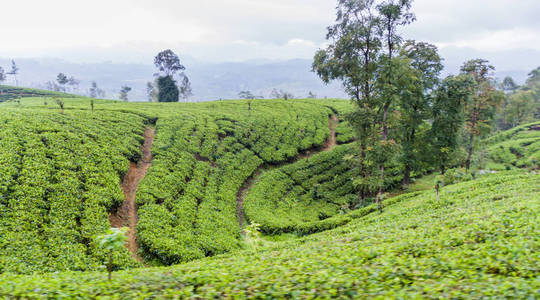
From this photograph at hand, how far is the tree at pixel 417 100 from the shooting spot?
2517 cm

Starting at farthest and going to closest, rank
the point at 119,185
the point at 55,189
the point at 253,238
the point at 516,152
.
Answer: the point at 516,152 < the point at 119,185 < the point at 55,189 < the point at 253,238

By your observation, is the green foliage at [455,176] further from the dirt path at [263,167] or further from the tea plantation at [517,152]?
the dirt path at [263,167]

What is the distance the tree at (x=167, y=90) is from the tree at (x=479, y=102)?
210 ft

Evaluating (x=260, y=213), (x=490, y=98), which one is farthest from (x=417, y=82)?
(x=260, y=213)

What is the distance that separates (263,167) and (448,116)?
66.3 feet

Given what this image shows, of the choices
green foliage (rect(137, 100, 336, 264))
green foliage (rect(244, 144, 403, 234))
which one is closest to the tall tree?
green foliage (rect(137, 100, 336, 264))

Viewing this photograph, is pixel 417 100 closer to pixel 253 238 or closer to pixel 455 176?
pixel 455 176

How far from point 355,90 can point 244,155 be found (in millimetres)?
14786

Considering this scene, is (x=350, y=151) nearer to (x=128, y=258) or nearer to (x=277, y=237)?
(x=277, y=237)

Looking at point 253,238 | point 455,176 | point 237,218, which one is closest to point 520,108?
point 455,176

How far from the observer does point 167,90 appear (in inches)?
2798

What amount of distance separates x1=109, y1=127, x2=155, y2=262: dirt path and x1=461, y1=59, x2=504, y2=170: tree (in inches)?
1322

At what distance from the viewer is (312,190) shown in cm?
2920

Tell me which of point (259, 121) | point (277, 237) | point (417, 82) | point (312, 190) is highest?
point (417, 82)
